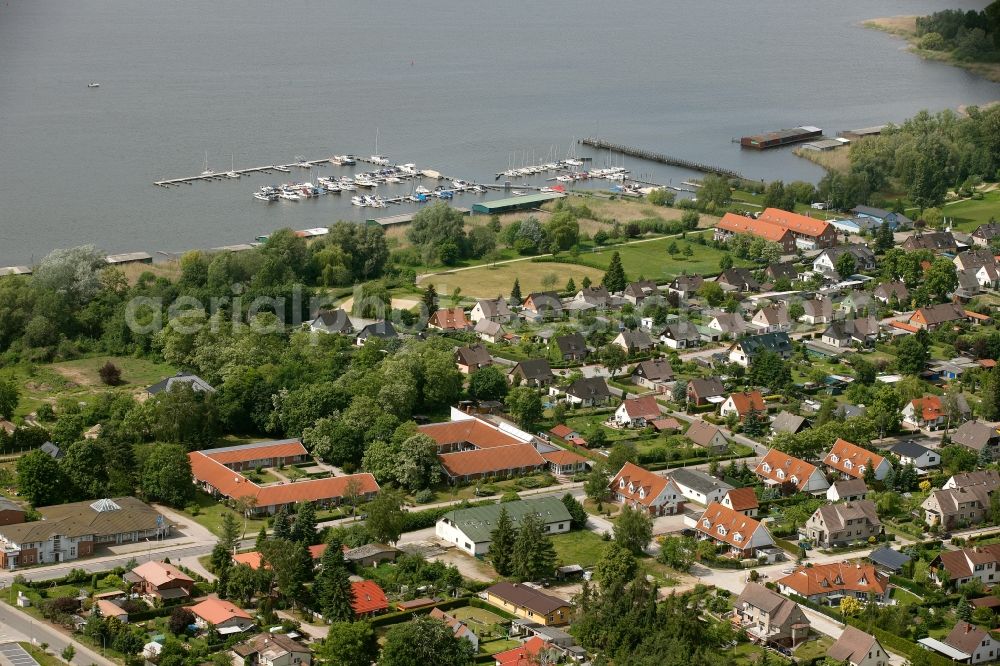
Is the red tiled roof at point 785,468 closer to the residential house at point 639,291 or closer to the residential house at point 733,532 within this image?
the residential house at point 733,532

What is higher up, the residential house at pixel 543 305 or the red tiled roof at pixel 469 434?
the residential house at pixel 543 305

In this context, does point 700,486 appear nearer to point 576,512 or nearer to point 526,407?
point 576,512

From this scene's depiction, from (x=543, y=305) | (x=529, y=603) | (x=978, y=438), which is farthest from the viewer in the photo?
(x=543, y=305)

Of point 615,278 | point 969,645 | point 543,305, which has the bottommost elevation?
point 969,645

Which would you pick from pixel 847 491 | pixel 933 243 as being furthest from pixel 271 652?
pixel 933 243

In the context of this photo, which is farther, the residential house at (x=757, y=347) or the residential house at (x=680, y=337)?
the residential house at (x=680, y=337)

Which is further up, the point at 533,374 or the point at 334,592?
the point at 533,374

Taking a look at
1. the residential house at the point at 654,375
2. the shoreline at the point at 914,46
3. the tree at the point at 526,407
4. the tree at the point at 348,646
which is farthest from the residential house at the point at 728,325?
the shoreline at the point at 914,46
